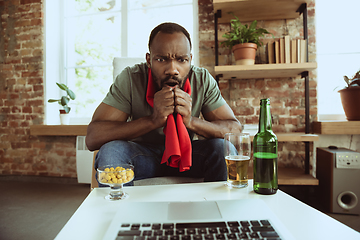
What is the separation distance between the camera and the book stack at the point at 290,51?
1.82 m

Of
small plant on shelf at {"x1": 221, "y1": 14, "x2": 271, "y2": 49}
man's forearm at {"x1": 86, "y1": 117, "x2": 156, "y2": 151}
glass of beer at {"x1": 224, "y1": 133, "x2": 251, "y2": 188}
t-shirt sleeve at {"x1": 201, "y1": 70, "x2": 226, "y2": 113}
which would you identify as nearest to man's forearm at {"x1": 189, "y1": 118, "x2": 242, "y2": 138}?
t-shirt sleeve at {"x1": 201, "y1": 70, "x2": 226, "y2": 113}

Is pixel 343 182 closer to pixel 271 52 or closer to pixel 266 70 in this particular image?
pixel 266 70

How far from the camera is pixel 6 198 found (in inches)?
79.0

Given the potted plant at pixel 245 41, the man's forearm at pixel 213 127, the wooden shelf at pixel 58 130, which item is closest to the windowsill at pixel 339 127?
the potted plant at pixel 245 41

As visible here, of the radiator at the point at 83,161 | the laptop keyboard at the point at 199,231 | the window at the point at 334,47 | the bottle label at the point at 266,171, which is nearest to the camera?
the laptop keyboard at the point at 199,231

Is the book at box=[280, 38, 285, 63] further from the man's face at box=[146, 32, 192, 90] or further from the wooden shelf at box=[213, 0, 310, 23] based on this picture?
the man's face at box=[146, 32, 192, 90]

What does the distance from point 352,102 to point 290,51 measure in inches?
25.6

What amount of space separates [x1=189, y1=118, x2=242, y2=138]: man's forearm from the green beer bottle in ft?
1.49

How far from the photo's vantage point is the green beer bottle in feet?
2.13

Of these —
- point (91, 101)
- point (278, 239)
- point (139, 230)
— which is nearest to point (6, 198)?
point (91, 101)

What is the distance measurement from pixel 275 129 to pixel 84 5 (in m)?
2.60

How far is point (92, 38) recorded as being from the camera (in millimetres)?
2654

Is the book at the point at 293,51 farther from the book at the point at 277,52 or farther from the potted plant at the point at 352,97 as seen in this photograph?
the potted plant at the point at 352,97

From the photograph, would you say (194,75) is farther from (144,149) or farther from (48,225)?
(48,225)
